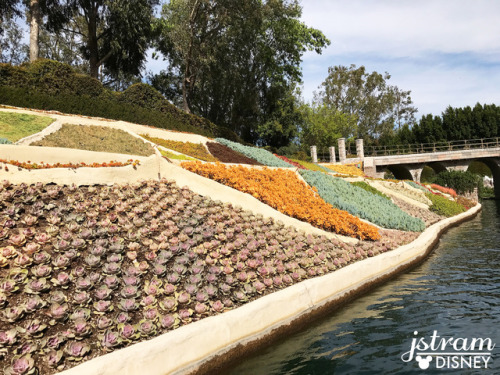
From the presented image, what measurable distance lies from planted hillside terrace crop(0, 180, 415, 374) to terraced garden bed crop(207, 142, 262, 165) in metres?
10.3

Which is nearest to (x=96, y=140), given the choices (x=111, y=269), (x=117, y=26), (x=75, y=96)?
(x=75, y=96)

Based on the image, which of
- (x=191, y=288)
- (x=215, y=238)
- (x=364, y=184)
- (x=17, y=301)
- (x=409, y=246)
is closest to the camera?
(x=17, y=301)

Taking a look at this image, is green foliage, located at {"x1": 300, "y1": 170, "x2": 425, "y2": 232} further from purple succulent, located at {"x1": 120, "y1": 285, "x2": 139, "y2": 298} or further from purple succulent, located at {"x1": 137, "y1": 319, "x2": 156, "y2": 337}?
purple succulent, located at {"x1": 137, "y1": 319, "x2": 156, "y2": 337}

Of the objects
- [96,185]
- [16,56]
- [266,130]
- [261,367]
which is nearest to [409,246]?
[261,367]

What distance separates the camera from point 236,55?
130 ft

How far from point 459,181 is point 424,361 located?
3267 centimetres

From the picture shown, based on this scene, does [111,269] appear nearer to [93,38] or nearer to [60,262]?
[60,262]

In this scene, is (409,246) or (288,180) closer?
(409,246)

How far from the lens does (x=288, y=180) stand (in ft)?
42.3

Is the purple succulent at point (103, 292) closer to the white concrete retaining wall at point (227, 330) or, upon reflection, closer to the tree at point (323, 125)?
the white concrete retaining wall at point (227, 330)

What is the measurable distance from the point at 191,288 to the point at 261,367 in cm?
152

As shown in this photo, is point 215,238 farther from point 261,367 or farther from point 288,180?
point 288,180

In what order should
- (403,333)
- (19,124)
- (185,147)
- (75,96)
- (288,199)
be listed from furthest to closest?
(75,96)
(185,147)
(19,124)
(288,199)
(403,333)

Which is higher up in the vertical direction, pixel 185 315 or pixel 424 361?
pixel 185 315
